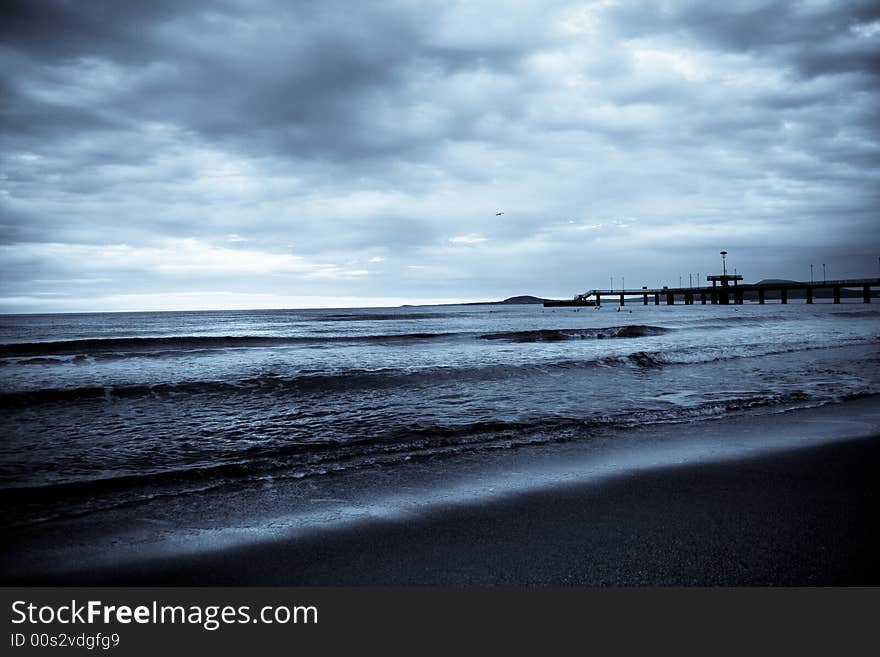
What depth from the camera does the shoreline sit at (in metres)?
2.94

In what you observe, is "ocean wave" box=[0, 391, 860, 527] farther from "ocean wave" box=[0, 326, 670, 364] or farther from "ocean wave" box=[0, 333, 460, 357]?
"ocean wave" box=[0, 333, 460, 357]

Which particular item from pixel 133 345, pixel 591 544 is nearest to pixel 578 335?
pixel 133 345

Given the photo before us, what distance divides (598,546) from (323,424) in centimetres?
583

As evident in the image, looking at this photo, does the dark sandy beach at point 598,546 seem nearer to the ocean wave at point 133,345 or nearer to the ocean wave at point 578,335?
the ocean wave at point 578,335

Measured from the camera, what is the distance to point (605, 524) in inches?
147

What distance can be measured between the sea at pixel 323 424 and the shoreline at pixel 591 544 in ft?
1.57

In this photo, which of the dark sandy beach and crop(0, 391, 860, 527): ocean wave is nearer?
the dark sandy beach

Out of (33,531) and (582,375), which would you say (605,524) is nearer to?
(33,531)

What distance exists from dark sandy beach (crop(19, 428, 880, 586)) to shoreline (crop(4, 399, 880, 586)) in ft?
0.03

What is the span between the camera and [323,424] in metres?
8.32

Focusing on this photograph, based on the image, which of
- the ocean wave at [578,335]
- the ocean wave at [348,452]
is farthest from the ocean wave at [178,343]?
the ocean wave at [348,452]

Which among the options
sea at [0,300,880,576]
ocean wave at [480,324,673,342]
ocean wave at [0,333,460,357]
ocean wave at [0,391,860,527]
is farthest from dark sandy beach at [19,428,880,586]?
ocean wave at [0,333,460,357]

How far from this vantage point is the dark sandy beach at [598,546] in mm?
2932

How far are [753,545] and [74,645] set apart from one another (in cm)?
401
